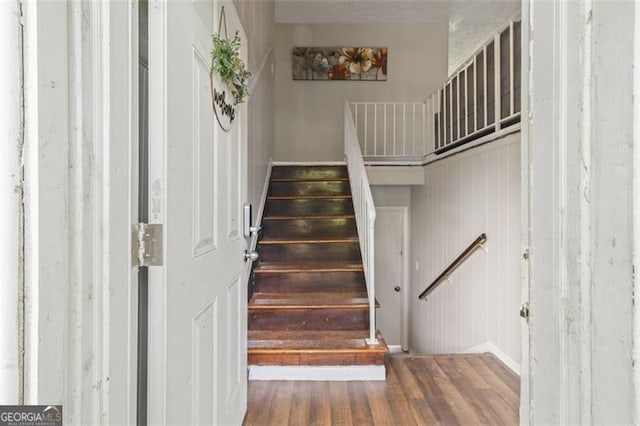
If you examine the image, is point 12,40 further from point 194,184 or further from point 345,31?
point 345,31

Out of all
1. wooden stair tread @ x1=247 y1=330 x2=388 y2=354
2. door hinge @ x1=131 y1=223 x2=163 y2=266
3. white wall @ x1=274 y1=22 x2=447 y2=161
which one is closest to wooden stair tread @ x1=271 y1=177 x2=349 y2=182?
white wall @ x1=274 y1=22 x2=447 y2=161

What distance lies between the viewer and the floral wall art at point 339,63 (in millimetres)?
5574

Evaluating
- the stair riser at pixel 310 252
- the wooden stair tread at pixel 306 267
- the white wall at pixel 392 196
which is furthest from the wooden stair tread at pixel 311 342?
the white wall at pixel 392 196

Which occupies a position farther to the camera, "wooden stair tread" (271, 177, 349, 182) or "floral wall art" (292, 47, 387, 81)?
"floral wall art" (292, 47, 387, 81)

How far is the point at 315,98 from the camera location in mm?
5652

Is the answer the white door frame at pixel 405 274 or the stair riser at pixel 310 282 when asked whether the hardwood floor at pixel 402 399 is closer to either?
the stair riser at pixel 310 282

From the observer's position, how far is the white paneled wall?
8.68ft

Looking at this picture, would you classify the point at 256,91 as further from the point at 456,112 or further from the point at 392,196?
the point at 392,196

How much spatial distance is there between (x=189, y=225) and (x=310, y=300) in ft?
6.46

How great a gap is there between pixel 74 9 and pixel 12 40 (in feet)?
0.46

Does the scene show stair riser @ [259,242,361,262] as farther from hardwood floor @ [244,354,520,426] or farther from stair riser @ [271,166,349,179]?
stair riser @ [271,166,349,179]

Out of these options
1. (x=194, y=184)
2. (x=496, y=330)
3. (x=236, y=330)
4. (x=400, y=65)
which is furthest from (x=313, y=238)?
(x=400, y=65)

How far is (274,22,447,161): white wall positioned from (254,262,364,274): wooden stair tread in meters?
2.67

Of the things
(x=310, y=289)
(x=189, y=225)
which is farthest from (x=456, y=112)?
Result: (x=189, y=225)
